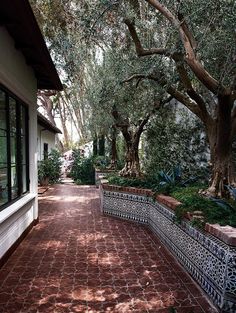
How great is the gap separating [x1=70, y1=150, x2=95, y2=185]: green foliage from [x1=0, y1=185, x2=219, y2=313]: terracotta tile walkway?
9.27 m

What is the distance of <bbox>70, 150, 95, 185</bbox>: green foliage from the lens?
52.2ft

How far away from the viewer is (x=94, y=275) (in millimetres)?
4102

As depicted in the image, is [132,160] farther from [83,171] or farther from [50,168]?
[83,171]

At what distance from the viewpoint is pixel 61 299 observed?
3.44 metres

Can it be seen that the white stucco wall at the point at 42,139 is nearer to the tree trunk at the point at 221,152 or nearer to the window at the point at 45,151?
the window at the point at 45,151

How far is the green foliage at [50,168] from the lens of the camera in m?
13.8

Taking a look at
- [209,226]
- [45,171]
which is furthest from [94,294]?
[45,171]

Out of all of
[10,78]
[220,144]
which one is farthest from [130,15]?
[220,144]

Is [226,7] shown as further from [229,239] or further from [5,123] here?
[5,123]

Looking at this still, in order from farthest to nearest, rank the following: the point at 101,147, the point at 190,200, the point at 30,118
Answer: the point at 101,147, the point at 30,118, the point at 190,200

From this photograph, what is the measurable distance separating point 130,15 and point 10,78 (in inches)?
83.0

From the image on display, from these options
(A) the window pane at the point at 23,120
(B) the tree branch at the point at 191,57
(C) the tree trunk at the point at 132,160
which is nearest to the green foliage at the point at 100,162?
(C) the tree trunk at the point at 132,160

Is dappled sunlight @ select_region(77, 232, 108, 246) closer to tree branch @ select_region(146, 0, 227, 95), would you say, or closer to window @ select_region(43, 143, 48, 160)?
tree branch @ select_region(146, 0, 227, 95)

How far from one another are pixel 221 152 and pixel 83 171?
1203cm
